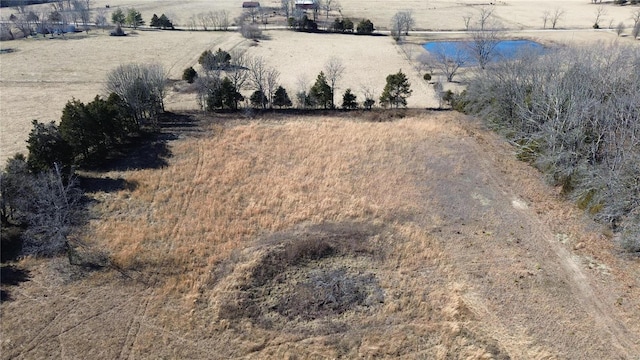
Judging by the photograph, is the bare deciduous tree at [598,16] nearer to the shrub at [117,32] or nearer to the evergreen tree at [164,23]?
the evergreen tree at [164,23]

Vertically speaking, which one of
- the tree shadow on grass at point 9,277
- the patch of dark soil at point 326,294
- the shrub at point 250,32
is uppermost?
the shrub at point 250,32

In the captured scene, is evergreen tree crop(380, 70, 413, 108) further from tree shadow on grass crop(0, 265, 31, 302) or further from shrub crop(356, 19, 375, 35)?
shrub crop(356, 19, 375, 35)

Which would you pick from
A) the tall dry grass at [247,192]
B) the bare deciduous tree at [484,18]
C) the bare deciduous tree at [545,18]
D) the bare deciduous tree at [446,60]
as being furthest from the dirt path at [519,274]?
the bare deciduous tree at [545,18]

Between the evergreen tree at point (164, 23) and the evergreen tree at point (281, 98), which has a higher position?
the evergreen tree at point (164, 23)

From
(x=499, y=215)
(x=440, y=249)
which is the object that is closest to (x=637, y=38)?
(x=499, y=215)

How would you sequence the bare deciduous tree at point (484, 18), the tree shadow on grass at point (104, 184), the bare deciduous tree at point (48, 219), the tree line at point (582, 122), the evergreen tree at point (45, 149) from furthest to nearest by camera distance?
the bare deciduous tree at point (484, 18)
the tree shadow on grass at point (104, 184)
the evergreen tree at point (45, 149)
the tree line at point (582, 122)
the bare deciduous tree at point (48, 219)

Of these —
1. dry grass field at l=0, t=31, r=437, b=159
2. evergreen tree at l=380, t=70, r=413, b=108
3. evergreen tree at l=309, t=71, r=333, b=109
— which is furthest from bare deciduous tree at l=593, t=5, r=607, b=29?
evergreen tree at l=309, t=71, r=333, b=109

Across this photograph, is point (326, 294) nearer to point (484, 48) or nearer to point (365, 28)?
point (484, 48)
